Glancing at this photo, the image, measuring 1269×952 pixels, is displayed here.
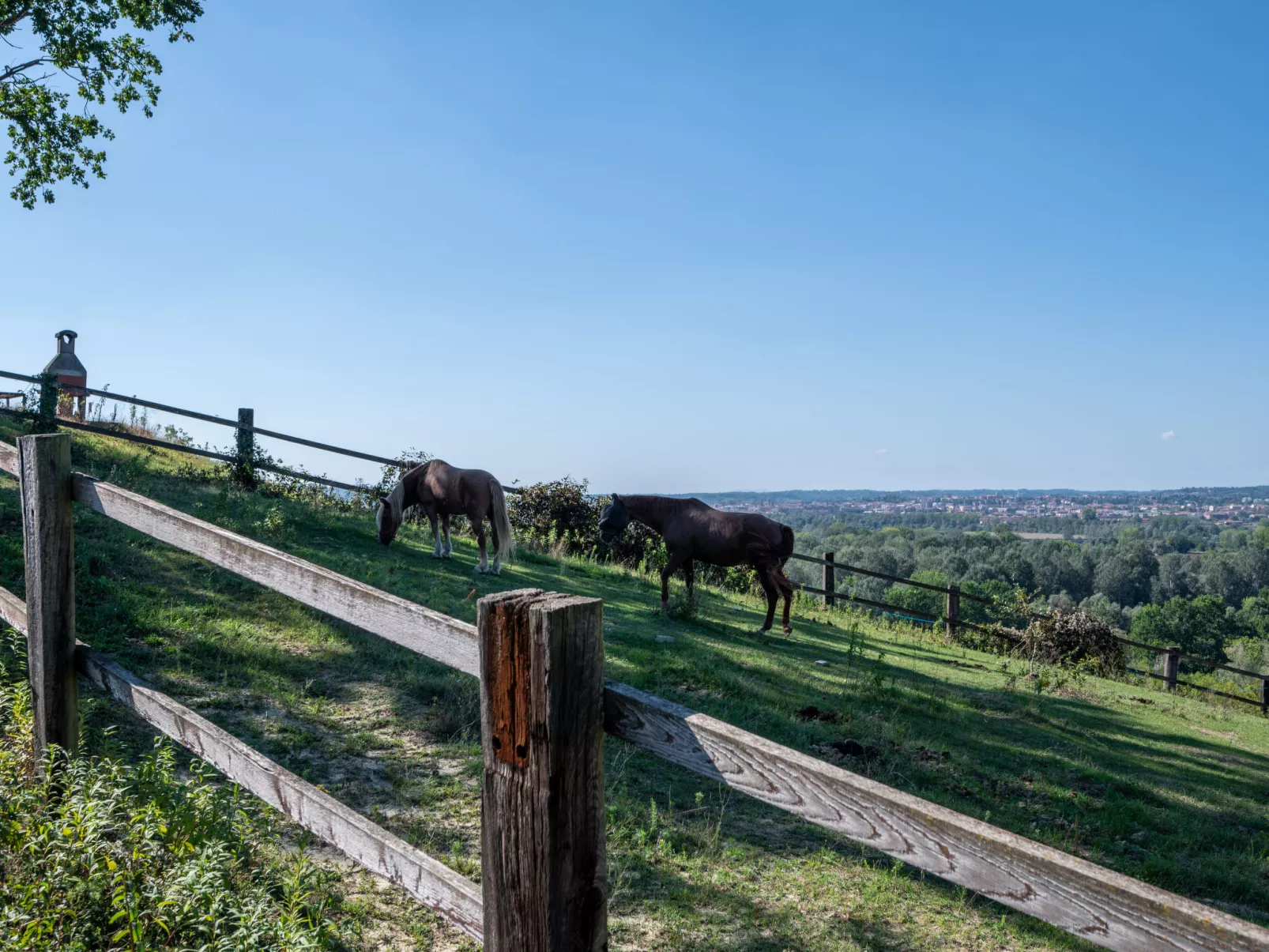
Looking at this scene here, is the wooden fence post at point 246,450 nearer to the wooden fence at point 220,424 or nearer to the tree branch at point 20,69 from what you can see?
the wooden fence at point 220,424

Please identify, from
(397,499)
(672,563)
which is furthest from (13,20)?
(672,563)

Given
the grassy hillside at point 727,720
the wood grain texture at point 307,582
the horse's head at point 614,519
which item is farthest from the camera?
the horse's head at point 614,519

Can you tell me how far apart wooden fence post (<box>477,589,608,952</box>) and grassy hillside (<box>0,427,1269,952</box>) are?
1.87 m

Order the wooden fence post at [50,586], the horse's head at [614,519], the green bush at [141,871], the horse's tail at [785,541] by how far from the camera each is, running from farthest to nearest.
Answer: the horse's head at [614,519] < the horse's tail at [785,541] < the wooden fence post at [50,586] < the green bush at [141,871]

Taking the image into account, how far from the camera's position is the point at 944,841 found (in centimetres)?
150

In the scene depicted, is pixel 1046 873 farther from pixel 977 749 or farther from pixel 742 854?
pixel 977 749

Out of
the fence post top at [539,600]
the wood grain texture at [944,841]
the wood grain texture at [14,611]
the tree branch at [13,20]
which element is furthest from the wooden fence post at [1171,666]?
the tree branch at [13,20]

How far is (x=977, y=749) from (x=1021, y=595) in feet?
40.8

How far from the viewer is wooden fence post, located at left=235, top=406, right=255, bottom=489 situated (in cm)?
1562

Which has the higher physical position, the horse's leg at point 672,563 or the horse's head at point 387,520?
the horse's head at point 387,520

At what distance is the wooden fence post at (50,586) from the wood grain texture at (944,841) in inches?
128

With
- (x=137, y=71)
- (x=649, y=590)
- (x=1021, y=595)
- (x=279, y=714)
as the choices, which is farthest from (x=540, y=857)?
(x=137, y=71)

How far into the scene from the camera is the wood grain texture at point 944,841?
50.4 inches

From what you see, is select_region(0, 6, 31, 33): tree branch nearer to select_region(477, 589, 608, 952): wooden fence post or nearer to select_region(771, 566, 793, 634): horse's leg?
select_region(771, 566, 793, 634): horse's leg
